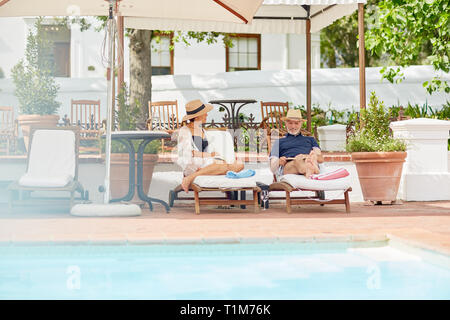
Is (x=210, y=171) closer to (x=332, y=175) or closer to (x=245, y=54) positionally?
(x=332, y=175)

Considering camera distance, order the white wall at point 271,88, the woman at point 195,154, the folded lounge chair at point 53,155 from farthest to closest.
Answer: the white wall at point 271,88
the folded lounge chair at point 53,155
the woman at point 195,154

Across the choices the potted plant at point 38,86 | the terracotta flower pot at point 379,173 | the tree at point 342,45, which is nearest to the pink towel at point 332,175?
the terracotta flower pot at point 379,173

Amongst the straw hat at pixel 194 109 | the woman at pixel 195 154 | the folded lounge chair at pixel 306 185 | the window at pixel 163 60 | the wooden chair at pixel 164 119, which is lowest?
the folded lounge chair at pixel 306 185

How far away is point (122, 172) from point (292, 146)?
2.15 meters

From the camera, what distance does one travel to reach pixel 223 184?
24.9 feet

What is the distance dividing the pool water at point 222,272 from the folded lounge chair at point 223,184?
6.73ft

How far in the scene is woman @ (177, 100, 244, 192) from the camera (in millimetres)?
7676

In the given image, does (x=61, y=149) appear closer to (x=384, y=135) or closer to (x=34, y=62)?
(x=384, y=135)

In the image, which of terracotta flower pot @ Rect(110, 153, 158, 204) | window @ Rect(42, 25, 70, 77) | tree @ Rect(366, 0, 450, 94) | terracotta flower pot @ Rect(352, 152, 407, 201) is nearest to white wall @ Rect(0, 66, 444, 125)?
window @ Rect(42, 25, 70, 77)

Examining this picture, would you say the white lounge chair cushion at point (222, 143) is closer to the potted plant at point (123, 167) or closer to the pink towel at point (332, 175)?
the potted plant at point (123, 167)

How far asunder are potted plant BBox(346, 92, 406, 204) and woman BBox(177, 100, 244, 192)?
1.81 meters

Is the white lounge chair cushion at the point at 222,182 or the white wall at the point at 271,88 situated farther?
the white wall at the point at 271,88

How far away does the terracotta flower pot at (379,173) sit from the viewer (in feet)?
27.8
